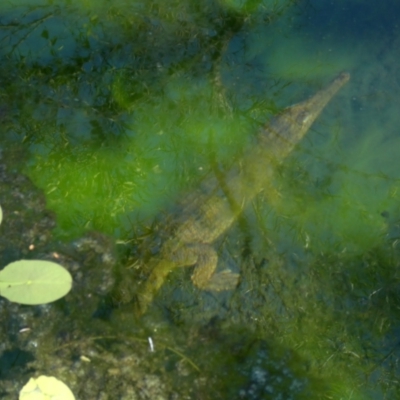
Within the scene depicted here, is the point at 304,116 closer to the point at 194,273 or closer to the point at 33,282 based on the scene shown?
the point at 194,273

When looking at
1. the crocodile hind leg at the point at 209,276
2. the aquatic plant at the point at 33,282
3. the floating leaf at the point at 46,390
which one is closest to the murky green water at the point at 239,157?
the crocodile hind leg at the point at 209,276

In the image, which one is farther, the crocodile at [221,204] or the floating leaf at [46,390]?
the crocodile at [221,204]

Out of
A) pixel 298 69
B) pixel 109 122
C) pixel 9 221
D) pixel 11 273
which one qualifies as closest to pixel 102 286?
pixel 11 273

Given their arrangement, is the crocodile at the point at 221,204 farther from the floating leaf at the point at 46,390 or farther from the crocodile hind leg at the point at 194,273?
→ the floating leaf at the point at 46,390

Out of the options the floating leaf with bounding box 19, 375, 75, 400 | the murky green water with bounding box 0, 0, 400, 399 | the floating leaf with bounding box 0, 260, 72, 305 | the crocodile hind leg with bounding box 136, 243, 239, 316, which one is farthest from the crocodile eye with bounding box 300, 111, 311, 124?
the floating leaf with bounding box 19, 375, 75, 400

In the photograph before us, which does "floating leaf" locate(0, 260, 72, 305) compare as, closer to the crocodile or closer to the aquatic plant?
the aquatic plant

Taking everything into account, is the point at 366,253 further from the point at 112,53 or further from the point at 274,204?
the point at 112,53

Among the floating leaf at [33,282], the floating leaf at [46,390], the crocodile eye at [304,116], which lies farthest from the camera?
the crocodile eye at [304,116]

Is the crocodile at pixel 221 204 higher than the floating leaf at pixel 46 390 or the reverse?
higher
